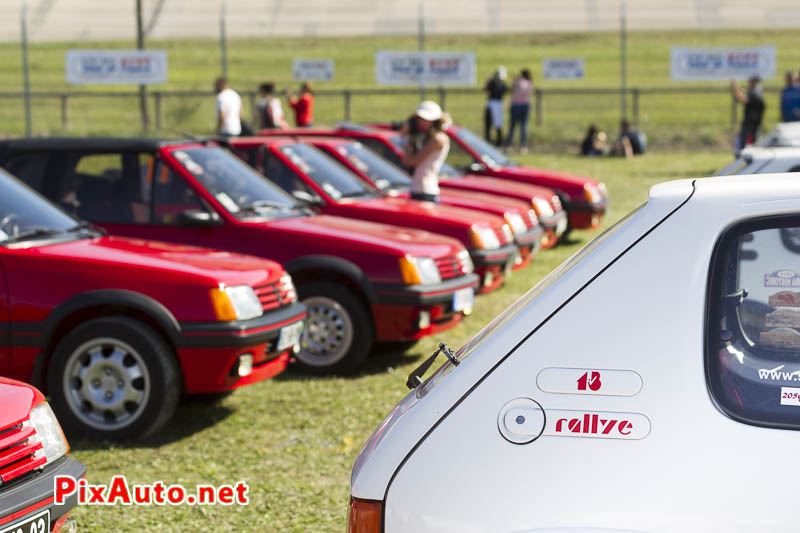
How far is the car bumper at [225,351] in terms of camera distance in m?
5.98

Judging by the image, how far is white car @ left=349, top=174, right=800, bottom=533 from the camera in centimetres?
238

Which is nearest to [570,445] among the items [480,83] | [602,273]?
[602,273]

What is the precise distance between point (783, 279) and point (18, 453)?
234 cm

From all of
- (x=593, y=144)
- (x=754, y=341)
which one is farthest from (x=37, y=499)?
(x=593, y=144)

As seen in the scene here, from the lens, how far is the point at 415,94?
36312mm

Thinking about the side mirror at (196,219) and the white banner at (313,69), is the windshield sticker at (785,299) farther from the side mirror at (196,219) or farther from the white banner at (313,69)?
the white banner at (313,69)

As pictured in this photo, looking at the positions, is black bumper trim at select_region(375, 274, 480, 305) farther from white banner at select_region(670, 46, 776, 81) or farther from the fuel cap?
white banner at select_region(670, 46, 776, 81)

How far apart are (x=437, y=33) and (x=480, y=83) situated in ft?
36.7

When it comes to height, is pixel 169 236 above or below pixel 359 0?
below

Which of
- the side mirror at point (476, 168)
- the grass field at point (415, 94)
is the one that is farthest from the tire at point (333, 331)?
the grass field at point (415, 94)

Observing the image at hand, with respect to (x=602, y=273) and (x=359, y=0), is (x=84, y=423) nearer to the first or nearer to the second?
(x=602, y=273)

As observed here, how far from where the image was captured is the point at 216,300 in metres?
5.98

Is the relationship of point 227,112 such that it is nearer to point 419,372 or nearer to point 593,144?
point 593,144

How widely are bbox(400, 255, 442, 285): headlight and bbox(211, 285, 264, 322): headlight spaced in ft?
5.47
